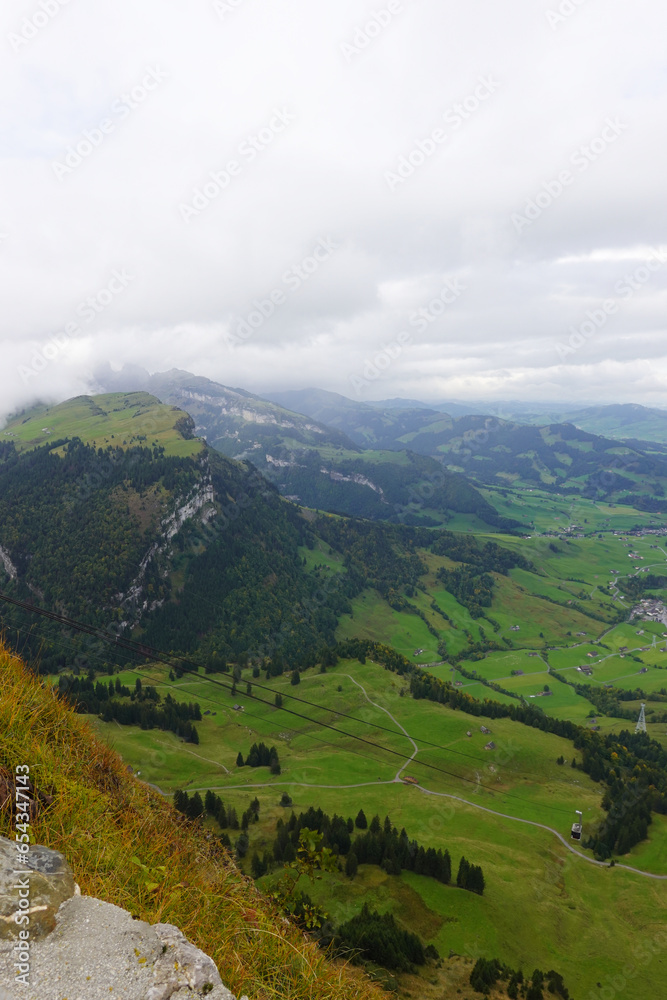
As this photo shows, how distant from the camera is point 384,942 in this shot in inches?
1818

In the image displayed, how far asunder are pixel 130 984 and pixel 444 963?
209 ft

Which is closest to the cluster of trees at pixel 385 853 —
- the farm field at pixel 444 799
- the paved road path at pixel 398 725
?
the farm field at pixel 444 799

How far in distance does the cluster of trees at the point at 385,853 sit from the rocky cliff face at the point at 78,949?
7008cm

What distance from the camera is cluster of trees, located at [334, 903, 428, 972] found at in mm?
44719

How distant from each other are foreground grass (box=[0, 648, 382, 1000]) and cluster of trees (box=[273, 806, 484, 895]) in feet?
217

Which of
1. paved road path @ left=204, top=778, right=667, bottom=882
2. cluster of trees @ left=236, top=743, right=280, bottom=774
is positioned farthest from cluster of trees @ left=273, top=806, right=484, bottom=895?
cluster of trees @ left=236, top=743, right=280, bottom=774

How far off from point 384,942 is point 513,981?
15117 mm

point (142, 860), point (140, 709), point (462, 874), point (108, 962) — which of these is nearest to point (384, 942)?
point (462, 874)

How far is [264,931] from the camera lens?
8984 millimetres

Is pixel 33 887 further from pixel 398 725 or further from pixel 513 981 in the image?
pixel 398 725

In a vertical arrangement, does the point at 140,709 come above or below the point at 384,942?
below

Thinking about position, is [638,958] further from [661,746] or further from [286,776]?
[661,746]

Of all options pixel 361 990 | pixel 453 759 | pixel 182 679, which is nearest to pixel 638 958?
pixel 453 759

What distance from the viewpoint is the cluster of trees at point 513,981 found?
45.6 meters
